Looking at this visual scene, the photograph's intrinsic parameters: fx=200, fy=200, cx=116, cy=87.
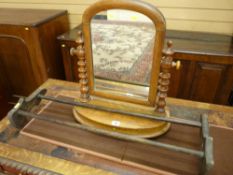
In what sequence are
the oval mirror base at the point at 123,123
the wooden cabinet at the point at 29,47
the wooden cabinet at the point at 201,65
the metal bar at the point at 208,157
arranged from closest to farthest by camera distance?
the metal bar at the point at 208,157, the oval mirror base at the point at 123,123, the wooden cabinet at the point at 201,65, the wooden cabinet at the point at 29,47

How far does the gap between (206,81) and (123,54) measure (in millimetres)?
605

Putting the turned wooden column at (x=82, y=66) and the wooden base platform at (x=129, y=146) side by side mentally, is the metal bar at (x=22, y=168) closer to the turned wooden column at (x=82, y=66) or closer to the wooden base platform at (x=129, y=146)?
the wooden base platform at (x=129, y=146)

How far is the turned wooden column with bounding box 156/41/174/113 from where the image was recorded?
600 mm

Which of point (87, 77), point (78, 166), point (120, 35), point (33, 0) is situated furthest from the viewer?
point (33, 0)

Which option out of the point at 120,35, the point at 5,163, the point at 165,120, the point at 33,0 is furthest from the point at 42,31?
the point at 165,120

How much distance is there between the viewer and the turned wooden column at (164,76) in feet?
1.97

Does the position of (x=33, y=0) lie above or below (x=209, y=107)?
above

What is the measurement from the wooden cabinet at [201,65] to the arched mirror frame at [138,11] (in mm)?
539

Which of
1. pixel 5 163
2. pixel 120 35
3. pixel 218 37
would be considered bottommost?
pixel 5 163

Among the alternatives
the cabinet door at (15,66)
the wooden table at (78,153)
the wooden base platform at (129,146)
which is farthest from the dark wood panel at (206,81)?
the cabinet door at (15,66)

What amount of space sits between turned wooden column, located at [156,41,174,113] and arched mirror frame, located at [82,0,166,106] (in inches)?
0.5

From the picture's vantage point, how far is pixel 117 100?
74 centimetres

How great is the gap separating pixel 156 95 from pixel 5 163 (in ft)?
1.72

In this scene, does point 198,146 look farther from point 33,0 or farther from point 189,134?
point 33,0
